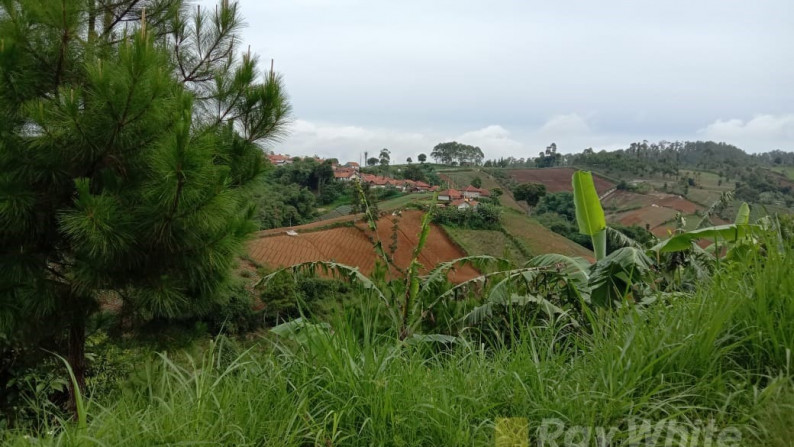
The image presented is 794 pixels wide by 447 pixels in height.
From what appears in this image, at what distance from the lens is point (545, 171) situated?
4728 cm

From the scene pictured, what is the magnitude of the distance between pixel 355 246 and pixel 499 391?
1917 centimetres

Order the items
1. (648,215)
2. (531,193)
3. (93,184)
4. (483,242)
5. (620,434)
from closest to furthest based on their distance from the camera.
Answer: (620,434) < (93,184) < (483,242) < (648,215) < (531,193)

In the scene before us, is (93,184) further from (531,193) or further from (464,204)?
(531,193)

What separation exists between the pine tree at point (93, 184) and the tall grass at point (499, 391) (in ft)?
6.43

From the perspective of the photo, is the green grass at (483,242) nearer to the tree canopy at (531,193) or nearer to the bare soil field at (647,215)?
the bare soil field at (647,215)

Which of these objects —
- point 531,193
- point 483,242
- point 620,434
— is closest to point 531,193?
point 531,193

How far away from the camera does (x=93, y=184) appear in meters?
3.81

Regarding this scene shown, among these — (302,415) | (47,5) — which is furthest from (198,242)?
(302,415)

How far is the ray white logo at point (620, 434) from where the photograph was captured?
1.35m

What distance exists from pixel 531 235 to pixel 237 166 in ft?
67.6

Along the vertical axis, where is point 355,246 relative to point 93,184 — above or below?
below

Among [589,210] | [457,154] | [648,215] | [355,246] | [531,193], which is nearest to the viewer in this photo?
[589,210]

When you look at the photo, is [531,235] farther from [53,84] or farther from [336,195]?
[53,84]

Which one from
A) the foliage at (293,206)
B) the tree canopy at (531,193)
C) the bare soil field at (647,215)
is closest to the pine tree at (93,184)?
the foliage at (293,206)
